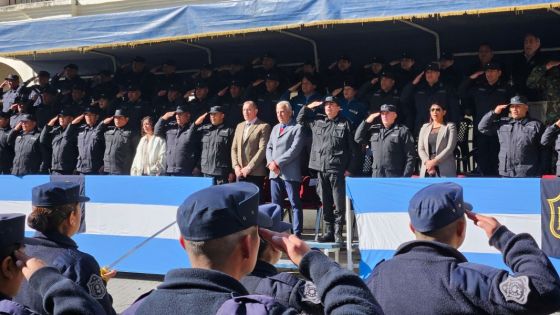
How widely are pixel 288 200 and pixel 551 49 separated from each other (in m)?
4.46

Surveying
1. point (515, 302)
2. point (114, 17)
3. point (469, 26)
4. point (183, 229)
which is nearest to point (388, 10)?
point (469, 26)

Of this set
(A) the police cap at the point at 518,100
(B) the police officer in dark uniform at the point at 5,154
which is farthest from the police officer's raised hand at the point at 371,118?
(B) the police officer in dark uniform at the point at 5,154

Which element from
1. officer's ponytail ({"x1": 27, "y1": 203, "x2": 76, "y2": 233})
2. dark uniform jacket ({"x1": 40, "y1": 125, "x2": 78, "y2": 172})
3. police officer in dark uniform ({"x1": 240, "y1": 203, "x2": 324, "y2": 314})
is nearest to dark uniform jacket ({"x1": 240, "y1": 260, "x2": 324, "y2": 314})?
police officer in dark uniform ({"x1": 240, "y1": 203, "x2": 324, "y2": 314})

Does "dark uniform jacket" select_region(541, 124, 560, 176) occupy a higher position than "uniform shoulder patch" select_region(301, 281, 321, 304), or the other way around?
"uniform shoulder patch" select_region(301, 281, 321, 304)

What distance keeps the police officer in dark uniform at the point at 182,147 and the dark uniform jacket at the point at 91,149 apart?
1506mm

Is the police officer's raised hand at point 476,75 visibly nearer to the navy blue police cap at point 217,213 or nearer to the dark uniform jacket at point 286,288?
the dark uniform jacket at point 286,288

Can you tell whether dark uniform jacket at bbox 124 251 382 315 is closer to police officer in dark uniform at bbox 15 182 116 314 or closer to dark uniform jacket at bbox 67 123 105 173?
police officer in dark uniform at bbox 15 182 116 314

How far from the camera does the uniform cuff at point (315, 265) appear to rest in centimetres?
231

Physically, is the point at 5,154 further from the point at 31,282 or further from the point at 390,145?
the point at 31,282

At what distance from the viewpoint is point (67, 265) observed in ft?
13.2

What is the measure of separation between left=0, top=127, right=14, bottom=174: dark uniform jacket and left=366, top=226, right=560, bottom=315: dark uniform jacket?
11.9 m

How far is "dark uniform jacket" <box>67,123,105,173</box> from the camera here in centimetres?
1266

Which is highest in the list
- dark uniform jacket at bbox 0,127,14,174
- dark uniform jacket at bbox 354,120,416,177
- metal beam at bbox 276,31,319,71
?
metal beam at bbox 276,31,319,71

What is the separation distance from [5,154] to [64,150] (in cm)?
164
